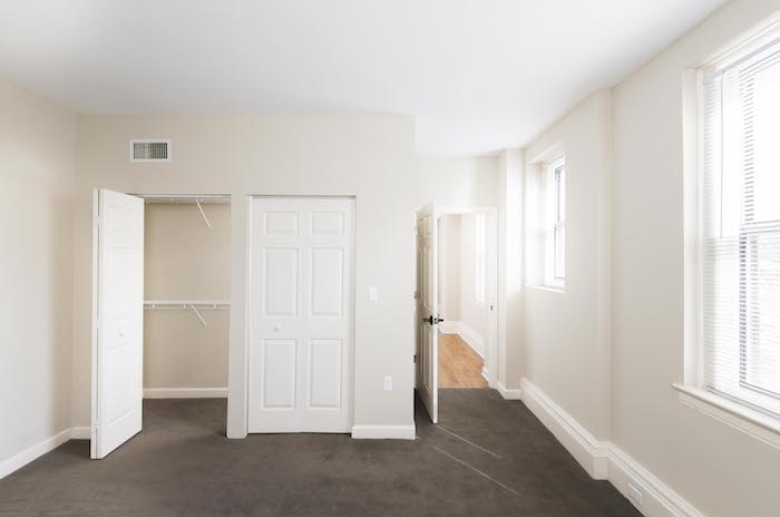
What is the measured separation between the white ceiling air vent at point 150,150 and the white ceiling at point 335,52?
0.28 m

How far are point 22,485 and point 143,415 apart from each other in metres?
1.26

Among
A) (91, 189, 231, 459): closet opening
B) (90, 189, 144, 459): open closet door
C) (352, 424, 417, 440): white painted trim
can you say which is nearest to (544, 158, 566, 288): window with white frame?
(352, 424, 417, 440): white painted trim

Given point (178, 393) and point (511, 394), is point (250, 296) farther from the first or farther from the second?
point (511, 394)

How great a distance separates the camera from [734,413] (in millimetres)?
1889

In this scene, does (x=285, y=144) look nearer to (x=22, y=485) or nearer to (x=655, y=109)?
(x=655, y=109)

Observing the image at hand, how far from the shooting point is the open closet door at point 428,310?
3855 mm

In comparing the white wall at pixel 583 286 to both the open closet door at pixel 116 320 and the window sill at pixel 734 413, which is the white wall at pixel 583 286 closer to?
the window sill at pixel 734 413

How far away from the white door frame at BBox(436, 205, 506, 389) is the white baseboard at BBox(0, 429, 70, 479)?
405cm

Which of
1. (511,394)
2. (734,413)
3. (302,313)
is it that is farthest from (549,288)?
(302,313)

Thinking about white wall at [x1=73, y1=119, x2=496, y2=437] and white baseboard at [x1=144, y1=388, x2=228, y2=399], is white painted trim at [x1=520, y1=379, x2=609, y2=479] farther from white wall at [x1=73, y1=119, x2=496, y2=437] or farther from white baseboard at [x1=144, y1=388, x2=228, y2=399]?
white baseboard at [x1=144, y1=388, x2=228, y2=399]

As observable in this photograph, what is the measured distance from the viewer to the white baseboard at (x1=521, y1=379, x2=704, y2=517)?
229cm

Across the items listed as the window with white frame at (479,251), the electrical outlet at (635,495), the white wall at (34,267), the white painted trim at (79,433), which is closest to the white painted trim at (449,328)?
the window with white frame at (479,251)

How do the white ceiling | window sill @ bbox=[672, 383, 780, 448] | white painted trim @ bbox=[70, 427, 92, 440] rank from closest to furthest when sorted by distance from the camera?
1. window sill @ bbox=[672, 383, 780, 448]
2. the white ceiling
3. white painted trim @ bbox=[70, 427, 92, 440]

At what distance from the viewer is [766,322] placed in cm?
188
